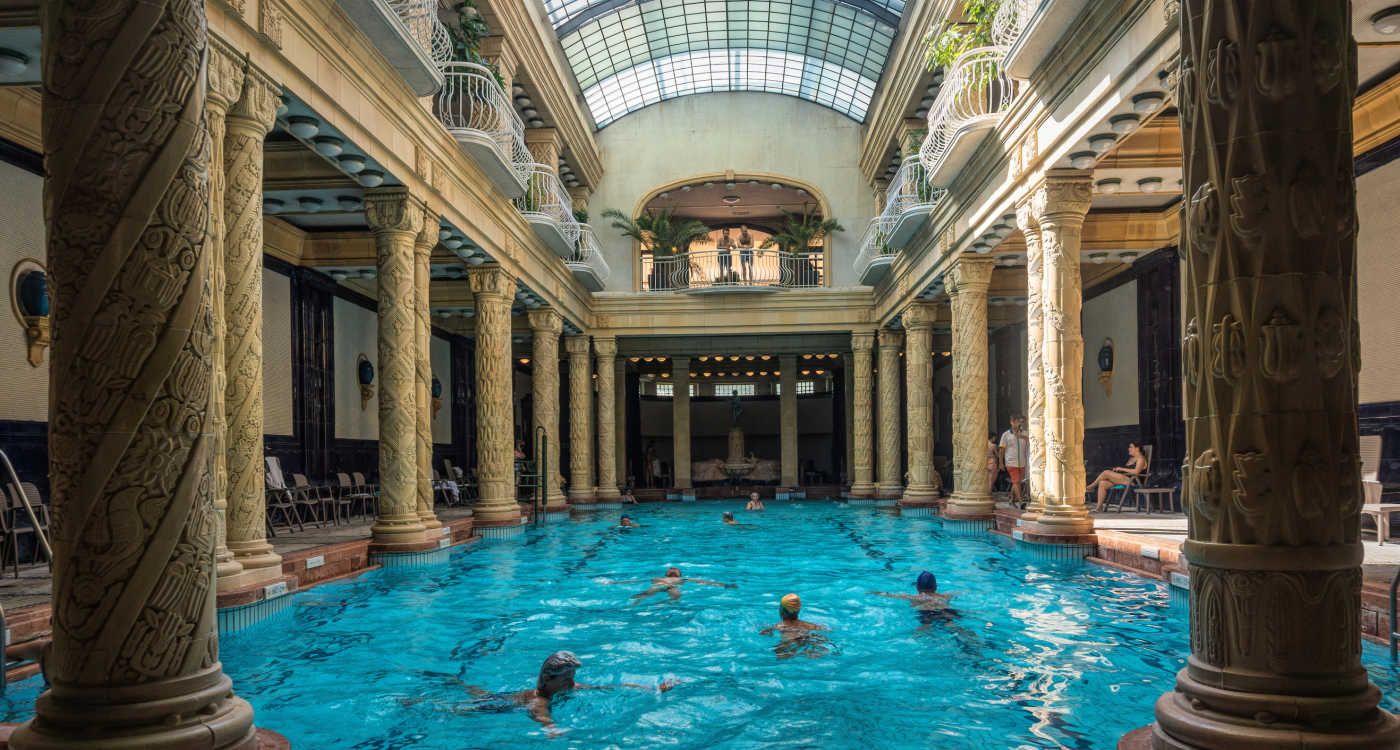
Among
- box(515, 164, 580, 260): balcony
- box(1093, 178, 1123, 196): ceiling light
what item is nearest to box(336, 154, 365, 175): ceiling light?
box(515, 164, 580, 260): balcony

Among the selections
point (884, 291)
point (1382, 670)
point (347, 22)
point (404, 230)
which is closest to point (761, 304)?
point (884, 291)

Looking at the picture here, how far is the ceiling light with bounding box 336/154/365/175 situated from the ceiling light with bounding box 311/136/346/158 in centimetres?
25

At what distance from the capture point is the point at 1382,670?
20.1 ft

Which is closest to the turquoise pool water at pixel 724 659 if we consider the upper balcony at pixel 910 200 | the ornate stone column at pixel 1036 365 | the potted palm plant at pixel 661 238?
the ornate stone column at pixel 1036 365

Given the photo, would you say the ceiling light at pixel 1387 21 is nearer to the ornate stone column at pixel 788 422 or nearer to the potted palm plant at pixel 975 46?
the potted palm plant at pixel 975 46

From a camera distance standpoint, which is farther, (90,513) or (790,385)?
(790,385)

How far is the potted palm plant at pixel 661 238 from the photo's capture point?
27.5 m

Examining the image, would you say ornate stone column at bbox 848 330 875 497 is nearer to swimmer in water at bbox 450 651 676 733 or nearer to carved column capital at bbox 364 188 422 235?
carved column capital at bbox 364 188 422 235

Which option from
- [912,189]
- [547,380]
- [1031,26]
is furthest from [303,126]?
[912,189]

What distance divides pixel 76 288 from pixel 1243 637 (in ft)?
13.2

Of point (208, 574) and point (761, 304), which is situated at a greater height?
point (761, 304)

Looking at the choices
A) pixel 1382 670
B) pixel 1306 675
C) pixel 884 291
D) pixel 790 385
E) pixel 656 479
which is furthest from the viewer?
pixel 656 479

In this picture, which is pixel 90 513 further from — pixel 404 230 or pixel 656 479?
pixel 656 479

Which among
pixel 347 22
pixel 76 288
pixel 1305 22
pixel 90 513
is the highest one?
pixel 347 22
